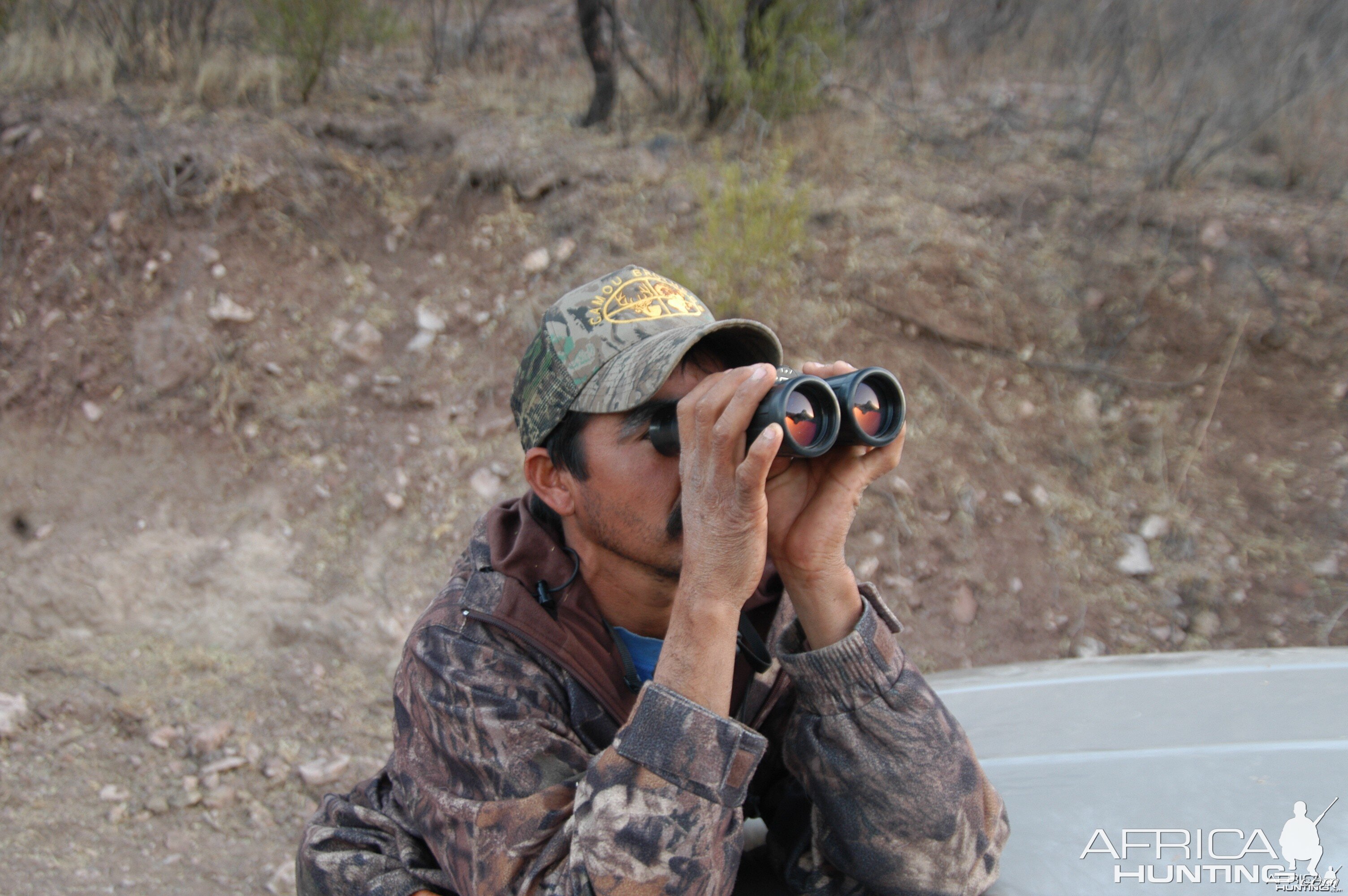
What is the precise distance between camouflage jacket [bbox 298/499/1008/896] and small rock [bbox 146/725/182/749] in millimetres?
1774

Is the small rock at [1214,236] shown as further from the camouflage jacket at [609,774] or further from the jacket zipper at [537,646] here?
the jacket zipper at [537,646]

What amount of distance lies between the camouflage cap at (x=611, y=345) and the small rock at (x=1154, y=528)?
105 inches

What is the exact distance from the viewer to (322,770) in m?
2.97

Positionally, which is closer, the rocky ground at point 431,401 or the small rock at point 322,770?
the small rock at point 322,770

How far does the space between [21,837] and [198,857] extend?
0.48 meters

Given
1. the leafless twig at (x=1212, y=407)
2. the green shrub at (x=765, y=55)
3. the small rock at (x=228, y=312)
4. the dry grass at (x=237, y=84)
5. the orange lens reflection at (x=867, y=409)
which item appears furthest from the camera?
the dry grass at (x=237, y=84)

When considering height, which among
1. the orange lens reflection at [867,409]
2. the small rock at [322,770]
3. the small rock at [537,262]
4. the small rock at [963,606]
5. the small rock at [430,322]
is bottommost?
the small rock at [322,770]

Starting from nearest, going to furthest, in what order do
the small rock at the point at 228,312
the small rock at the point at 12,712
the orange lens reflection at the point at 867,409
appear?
1. the orange lens reflection at the point at 867,409
2. the small rock at the point at 12,712
3. the small rock at the point at 228,312

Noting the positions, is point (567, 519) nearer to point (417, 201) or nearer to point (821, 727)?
point (821, 727)

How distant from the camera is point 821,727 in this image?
1391mm

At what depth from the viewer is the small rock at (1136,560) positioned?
11.7ft

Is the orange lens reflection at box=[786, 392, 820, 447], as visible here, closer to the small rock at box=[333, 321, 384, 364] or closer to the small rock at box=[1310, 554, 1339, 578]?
the small rock at box=[1310, 554, 1339, 578]

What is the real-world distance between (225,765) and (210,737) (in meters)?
0.12

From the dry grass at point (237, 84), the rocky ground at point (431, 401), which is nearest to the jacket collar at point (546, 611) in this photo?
the rocky ground at point (431, 401)
